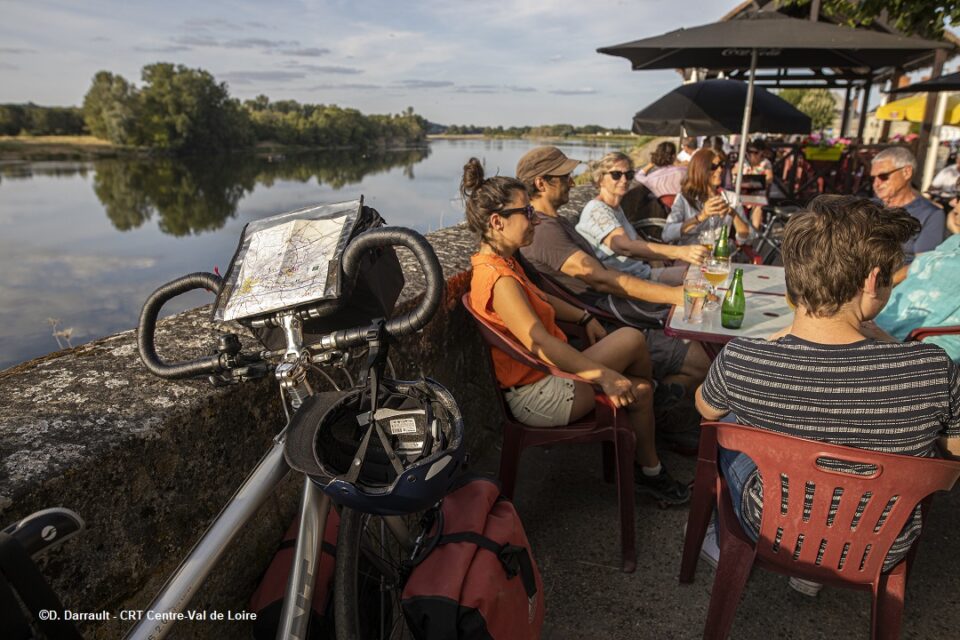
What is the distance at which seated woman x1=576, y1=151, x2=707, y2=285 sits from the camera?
12.4 ft

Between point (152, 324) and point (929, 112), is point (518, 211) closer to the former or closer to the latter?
point (152, 324)

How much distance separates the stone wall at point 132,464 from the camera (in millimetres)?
1108

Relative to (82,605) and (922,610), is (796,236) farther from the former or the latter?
(82,605)

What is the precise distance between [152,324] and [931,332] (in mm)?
2759

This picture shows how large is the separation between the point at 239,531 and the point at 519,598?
0.70 m

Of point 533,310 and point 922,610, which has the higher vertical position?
point 533,310

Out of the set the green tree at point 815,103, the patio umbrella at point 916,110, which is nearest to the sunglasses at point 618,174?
the patio umbrella at point 916,110

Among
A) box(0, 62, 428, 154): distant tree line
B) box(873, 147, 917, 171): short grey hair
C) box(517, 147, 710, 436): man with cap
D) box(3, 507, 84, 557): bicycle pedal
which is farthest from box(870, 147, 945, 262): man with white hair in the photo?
box(0, 62, 428, 154): distant tree line

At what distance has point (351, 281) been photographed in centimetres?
105

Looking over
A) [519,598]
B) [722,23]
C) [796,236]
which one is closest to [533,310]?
[796,236]

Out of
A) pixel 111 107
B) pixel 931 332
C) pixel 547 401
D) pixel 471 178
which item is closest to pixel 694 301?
pixel 547 401

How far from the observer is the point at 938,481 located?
4.64 ft

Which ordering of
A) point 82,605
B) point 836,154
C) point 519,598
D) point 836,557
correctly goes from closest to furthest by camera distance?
point 82,605 → point 519,598 → point 836,557 → point 836,154

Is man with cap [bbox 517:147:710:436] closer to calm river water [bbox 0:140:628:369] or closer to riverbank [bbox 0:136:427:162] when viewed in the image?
calm river water [bbox 0:140:628:369]
